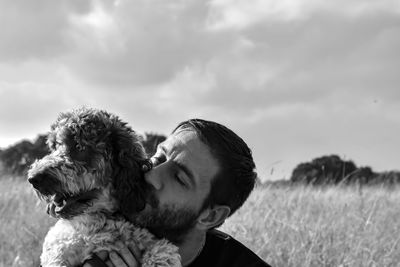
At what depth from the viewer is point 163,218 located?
4.60 m

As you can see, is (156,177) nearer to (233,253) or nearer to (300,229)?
(233,253)

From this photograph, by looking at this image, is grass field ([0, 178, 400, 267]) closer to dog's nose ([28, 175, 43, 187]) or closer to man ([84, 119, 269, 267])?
man ([84, 119, 269, 267])

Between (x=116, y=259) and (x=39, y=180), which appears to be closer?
(x=116, y=259)

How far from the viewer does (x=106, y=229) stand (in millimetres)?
4520

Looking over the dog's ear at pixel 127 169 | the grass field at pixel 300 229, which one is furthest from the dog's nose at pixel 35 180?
the grass field at pixel 300 229

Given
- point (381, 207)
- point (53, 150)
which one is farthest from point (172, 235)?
point (381, 207)

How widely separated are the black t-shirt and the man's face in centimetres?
27

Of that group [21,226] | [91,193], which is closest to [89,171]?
[91,193]

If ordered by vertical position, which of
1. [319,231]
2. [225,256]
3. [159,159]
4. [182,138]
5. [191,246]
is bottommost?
[319,231]

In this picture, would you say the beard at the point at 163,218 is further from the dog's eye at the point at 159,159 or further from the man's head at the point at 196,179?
the dog's eye at the point at 159,159

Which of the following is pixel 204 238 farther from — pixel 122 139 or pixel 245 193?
pixel 122 139

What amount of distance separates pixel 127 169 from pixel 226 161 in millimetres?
679

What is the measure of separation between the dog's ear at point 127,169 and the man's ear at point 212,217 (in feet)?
1.48

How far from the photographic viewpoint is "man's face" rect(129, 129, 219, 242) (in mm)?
4551
